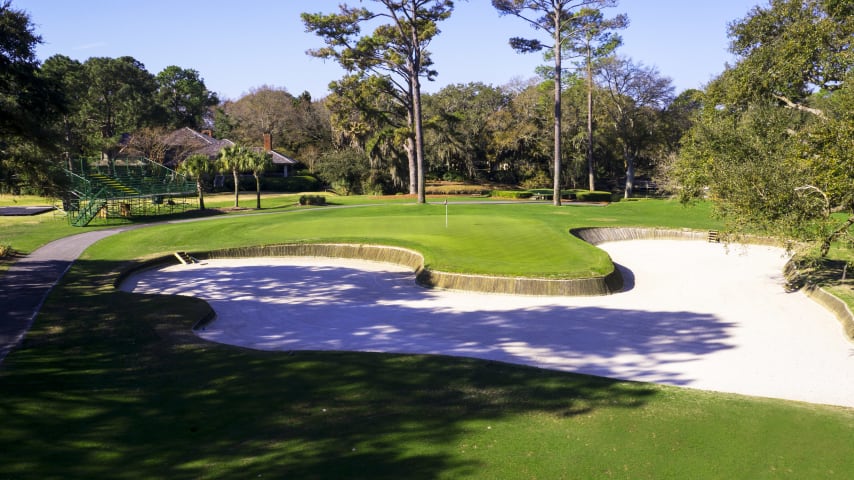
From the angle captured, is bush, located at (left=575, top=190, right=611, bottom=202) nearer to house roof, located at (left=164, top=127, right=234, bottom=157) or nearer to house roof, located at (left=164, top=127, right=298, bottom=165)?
house roof, located at (left=164, top=127, right=298, bottom=165)

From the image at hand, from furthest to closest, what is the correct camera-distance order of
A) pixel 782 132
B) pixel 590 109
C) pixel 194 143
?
pixel 194 143
pixel 590 109
pixel 782 132

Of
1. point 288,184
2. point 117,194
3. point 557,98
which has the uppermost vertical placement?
point 557,98

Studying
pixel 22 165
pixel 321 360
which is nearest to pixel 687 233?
A: pixel 321 360

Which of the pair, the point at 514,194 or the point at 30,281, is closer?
the point at 30,281

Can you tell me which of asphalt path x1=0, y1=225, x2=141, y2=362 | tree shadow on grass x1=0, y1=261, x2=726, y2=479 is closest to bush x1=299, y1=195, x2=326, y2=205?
asphalt path x1=0, y1=225, x2=141, y2=362

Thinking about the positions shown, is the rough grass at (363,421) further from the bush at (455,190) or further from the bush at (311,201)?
the bush at (455,190)

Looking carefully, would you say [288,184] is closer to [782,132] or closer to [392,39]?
[392,39]

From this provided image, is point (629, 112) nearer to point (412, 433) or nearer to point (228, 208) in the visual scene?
point (228, 208)

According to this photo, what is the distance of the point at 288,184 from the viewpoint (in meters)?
61.0

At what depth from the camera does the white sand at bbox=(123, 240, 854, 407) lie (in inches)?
554

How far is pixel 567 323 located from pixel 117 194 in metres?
31.7

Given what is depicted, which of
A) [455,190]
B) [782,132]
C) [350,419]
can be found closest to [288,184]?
[455,190]

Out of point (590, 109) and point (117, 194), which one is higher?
point (590, 109)

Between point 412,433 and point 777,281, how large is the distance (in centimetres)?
2026
